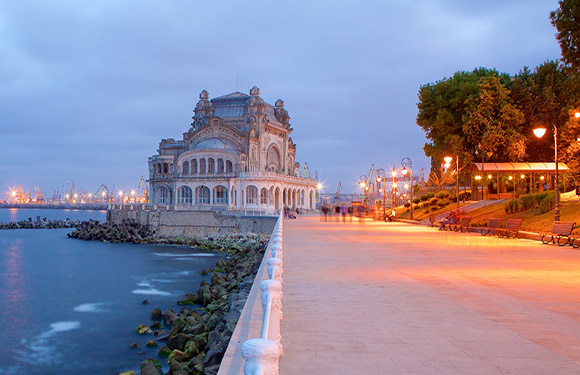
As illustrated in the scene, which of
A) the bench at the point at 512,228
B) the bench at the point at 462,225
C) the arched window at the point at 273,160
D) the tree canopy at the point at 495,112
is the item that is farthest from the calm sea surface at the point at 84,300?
the arched window at the point at 273,160

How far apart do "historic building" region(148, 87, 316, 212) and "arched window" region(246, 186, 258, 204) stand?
12cm

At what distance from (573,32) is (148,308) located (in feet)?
76.6

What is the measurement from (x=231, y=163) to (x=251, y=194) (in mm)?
4440

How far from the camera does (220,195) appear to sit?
206 feet

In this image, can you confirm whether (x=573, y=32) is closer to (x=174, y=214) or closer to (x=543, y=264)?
(x=543, y=264)

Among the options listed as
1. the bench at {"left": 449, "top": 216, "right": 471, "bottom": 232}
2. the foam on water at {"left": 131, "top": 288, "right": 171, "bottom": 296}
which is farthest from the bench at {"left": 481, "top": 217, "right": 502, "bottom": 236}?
the foam on water at {"left": 131, "top": 288, "right": 171, "bottom": 296}

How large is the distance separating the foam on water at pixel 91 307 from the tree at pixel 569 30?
24458mm

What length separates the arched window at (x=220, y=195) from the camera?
2436 inches

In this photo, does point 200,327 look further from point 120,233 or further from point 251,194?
point 251,194

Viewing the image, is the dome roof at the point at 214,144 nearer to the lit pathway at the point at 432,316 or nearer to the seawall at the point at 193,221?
the seawall at the point at 193,221

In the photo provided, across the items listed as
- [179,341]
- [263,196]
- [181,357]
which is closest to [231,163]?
[263,196]

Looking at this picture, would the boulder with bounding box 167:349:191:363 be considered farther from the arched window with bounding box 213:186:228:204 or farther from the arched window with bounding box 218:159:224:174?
the arched window with bounding box 218:159:224:174

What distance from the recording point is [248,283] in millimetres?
16391

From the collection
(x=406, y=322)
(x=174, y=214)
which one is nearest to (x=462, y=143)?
(x=174, y=214)
